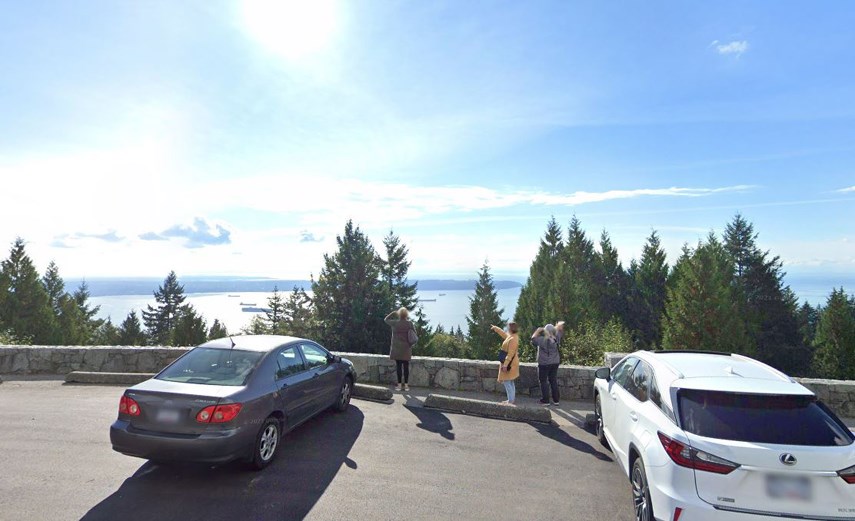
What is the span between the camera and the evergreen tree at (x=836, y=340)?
3788 centimetres

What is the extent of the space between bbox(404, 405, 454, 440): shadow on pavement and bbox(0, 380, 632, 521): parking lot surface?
0.16 feet

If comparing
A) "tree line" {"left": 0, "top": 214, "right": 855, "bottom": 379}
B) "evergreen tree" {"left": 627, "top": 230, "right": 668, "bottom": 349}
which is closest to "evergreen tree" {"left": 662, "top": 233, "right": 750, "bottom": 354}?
"tree line" {"left": 0, "top": 214, "right": 855, "bottom": 379}

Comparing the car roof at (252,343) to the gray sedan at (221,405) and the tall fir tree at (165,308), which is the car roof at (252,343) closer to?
the gray sedan at (221,405)

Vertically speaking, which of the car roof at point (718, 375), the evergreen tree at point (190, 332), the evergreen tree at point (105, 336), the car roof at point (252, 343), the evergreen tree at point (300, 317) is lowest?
the evergreen tree at point (105, 336)

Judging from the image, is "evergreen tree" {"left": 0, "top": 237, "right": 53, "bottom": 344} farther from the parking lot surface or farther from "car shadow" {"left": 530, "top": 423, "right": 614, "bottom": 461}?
"car shadow" {"left": 530, "top": 423, "right": 614, "bottom": 461}

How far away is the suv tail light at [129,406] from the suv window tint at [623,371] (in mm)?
5566

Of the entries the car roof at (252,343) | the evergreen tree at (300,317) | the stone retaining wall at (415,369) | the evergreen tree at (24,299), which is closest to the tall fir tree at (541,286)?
the evergreen tree at (300,317)

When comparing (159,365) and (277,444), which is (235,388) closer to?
(277,444)

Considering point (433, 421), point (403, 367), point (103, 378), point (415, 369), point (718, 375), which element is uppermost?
point (718, 375)

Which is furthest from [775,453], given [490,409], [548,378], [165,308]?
[165,308]

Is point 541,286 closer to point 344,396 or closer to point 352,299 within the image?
point 352,299

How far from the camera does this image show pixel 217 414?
485cm

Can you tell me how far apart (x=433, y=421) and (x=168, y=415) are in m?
4.10

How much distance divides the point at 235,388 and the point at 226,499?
3.72ft
